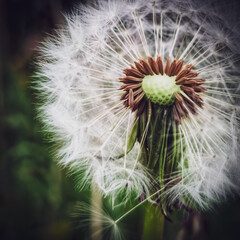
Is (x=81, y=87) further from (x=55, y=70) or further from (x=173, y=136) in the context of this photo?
(x=173, y=136)

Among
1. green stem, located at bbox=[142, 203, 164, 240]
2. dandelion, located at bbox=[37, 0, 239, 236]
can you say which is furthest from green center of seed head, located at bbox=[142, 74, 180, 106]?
green stem, located at bbox=[142, 203, 164, 240]

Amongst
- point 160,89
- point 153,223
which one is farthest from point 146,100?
point 153,223

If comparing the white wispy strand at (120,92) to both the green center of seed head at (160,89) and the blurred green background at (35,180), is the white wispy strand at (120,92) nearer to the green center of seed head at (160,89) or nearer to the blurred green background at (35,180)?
the green center of seed head at (160,89)

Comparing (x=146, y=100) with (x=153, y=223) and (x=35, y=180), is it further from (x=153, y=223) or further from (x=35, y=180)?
(x=35, y=180)

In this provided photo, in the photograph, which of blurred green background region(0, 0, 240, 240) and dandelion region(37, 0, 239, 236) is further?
blurred green background region(0, 0, 240, 240)

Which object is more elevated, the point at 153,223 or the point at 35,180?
the point at 153,223

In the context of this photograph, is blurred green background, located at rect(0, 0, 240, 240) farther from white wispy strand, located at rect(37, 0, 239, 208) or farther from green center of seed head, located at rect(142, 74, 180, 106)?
green center of seed head, located at rect(142, 74, 180, 106)

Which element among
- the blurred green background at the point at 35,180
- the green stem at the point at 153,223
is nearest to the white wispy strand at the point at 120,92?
the green stem at the point at 153,223
